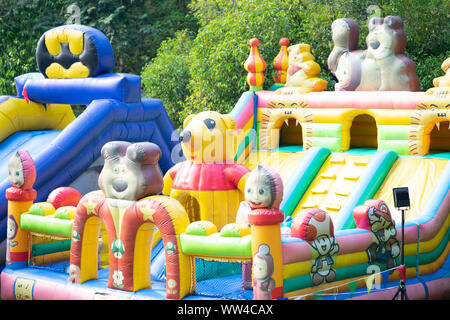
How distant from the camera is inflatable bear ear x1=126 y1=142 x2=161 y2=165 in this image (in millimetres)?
7098

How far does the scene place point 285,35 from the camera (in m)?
14.5

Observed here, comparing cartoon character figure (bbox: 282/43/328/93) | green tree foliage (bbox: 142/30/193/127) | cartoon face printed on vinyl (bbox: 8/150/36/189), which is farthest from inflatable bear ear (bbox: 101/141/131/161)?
green tree foliage (bbox: 142/30/193/127)

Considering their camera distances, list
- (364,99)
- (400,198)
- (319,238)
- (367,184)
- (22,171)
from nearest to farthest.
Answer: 1. (319,238)
2. (400,198)
3. (22,171)
4. (367,184)
5. (364,99)

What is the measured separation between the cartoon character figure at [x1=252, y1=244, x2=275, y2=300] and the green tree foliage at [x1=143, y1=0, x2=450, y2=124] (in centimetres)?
834

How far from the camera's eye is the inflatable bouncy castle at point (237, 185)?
6777 mm

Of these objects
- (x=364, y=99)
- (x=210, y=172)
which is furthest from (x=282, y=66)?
(x=210, y=172)

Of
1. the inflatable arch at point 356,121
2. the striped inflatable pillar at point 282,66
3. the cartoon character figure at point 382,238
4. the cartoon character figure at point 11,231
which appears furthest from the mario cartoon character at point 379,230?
the striped inflatable pillar at point 282,66

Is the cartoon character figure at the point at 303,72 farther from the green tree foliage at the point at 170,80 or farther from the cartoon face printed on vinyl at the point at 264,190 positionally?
the green tree foliage at the point at 170,80

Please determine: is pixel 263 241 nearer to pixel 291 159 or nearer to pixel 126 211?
pixel 126 211

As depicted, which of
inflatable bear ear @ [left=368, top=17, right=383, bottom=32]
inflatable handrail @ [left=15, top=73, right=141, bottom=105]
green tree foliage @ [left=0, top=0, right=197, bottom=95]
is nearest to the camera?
inflatable handrail @ [left=15, top=73, right=141, bottom=105]

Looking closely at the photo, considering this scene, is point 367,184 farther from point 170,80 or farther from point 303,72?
point 170,80

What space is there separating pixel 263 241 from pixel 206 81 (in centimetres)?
891

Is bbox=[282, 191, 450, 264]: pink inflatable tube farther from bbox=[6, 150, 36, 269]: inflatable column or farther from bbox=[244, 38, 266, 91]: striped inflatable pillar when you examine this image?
bbox=[244, 38, 266, 91]: striped inflatable pillar

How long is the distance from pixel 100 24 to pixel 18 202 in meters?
11.6
